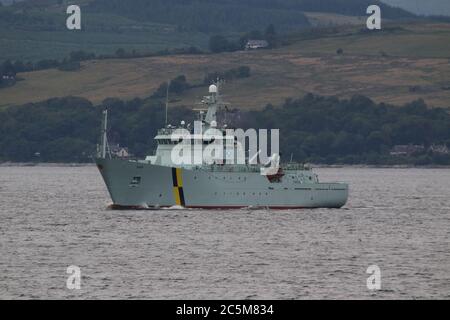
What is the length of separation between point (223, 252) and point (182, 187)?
22.8 meters

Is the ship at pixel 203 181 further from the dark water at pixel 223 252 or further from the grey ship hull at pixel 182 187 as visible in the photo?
the dark water at pixel 223 252

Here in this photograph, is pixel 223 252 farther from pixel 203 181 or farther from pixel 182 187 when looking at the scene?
pixel 182 187

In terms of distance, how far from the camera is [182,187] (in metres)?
90.8

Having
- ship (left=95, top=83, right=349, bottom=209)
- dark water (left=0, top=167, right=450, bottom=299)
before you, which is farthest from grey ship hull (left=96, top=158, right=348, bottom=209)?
dark water (left=0, top=167, right=450, bottom=299)

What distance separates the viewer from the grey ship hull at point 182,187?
90.4m

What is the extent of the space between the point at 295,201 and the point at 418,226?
10368mm

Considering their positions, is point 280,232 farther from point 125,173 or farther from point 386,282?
point 386,282

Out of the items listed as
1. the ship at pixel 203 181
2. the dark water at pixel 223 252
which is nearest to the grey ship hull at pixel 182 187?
the ship at pixel 203 181

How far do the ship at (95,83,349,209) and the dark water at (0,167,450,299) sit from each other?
37.4 inches

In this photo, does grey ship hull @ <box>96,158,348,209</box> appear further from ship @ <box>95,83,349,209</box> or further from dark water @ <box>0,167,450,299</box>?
dark water @ <box>0,167,450,299</box>

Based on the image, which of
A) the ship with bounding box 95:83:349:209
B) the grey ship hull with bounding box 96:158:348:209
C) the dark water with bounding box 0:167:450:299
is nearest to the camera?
the dark water with bounding box 0:167:450:299

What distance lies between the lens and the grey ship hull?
90.4 m

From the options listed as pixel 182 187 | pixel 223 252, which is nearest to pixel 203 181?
pixel 182 187
